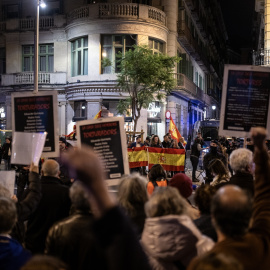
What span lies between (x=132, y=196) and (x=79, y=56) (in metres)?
24.5

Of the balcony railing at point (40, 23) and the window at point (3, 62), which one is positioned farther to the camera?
Answer: the window at point (3, 62)

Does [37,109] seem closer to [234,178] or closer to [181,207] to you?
[234,178]

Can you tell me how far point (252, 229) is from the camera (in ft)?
8.55

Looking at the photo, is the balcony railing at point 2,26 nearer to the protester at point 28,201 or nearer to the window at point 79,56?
Result: the window at point 79,56

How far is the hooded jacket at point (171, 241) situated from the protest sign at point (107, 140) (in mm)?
2396

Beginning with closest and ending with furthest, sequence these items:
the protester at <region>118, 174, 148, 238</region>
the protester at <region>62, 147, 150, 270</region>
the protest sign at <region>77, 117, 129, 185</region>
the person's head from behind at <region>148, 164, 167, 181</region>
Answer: the protester at <region>62, 147, 150, 270</region>
the protester at <region>118, 174, 148, 238</region>
the protest sign at <region>77, 117, 129, 185</region>
the person's head from behind at <region>148, 164, 167, 181</region>

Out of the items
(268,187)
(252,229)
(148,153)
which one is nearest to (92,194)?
(252,229)

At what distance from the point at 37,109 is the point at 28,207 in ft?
7.00

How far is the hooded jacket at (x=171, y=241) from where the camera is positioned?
9.27ft

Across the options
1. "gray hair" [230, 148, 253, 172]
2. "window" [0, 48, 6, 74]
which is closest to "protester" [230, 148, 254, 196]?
"gray hair" [230, 148, 253, 172]

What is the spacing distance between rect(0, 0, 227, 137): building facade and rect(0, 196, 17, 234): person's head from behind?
71.7ft

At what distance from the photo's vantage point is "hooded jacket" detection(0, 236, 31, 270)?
2.62 metres

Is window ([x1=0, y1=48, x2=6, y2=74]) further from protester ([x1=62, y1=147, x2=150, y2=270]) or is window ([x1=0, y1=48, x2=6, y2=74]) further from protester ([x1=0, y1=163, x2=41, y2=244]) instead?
protester ([x1=62, y1=147, x2=150, y2=270])

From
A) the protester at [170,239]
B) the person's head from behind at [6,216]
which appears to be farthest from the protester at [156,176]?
the person's head from behind at [6,216]
